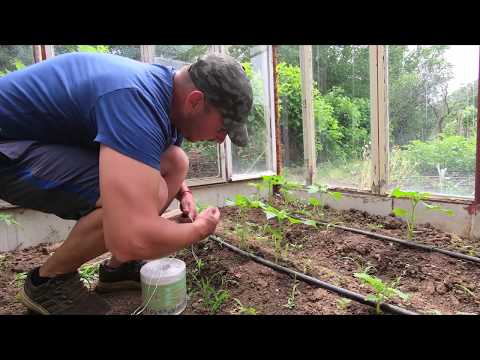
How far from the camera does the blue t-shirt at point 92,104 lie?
0.94 m

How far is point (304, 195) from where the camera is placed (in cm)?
291

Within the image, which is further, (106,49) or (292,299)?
(106,49)

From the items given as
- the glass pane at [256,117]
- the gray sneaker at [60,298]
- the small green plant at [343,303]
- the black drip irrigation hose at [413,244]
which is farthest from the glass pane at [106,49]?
the small green plant at [343,303]

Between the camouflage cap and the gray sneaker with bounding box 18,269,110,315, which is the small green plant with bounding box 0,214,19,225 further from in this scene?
the camouflage cap

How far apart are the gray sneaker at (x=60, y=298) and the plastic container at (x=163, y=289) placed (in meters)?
→ 0.17

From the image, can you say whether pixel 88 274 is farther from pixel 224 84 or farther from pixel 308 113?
pixel 308 113

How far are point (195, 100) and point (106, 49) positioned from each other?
5.30 ft

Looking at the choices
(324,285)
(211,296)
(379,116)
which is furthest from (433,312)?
(379,116)

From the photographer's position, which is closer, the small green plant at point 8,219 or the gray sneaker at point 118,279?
the gray sneaker at point 118,279

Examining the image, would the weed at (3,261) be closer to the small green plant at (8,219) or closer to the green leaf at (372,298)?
the small green plant at (8,219)

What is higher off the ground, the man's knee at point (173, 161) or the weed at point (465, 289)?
the man's knee at point (173, 161)

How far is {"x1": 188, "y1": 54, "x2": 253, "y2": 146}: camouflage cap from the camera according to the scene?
3.61ft

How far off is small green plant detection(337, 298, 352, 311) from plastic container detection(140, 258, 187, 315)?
59 cm

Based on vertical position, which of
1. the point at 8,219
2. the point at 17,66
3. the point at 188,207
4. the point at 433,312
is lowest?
the point at 433,312
